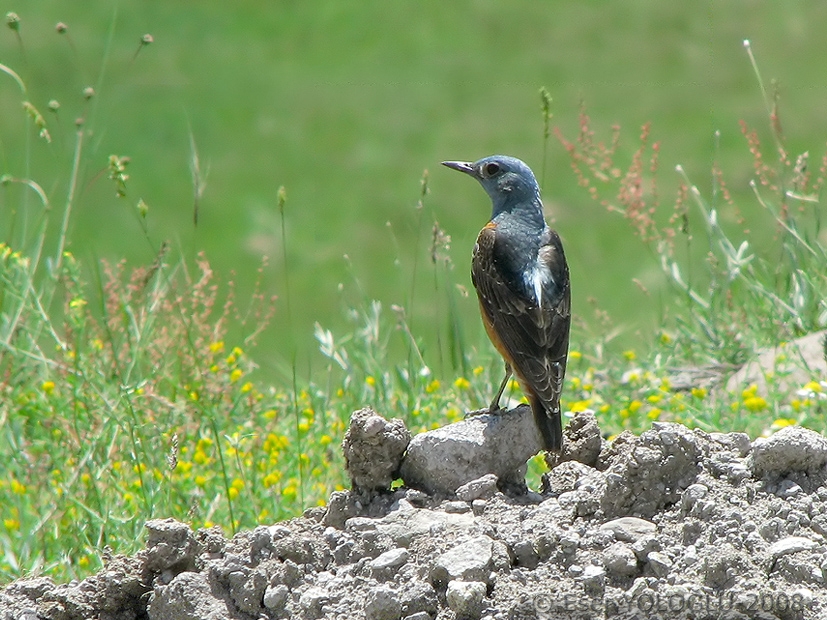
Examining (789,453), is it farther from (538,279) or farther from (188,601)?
(188,601)

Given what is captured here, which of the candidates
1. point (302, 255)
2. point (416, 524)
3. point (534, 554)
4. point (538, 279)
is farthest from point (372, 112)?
point (534, 554)

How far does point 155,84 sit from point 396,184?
3613 mm

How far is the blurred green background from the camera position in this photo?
10.9 meters

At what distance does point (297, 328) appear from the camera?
10.1m

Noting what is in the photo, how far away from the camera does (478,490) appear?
12.5 ft

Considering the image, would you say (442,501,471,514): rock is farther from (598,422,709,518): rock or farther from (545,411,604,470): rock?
(545,411,604,470): rock

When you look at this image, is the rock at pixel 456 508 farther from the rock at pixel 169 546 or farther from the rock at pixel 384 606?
the rock at pixel 169 546

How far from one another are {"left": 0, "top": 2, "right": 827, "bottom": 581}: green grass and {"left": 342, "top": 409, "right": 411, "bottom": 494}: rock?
0.60 metres

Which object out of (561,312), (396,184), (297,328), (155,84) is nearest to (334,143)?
(396,184)

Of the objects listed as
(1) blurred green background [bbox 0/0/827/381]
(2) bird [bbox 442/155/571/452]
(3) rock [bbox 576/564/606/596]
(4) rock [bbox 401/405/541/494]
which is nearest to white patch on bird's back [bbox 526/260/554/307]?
(2) bird [bbox 442/155/571/452]

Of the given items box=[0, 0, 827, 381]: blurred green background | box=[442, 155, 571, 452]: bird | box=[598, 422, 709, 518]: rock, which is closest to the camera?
box=[598, 422, 709, 518]: rock

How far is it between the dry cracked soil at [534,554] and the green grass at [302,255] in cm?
58

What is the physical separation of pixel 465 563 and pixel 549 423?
100cm

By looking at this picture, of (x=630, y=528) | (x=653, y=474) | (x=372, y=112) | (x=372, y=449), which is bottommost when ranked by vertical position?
(x=630, y=528)
